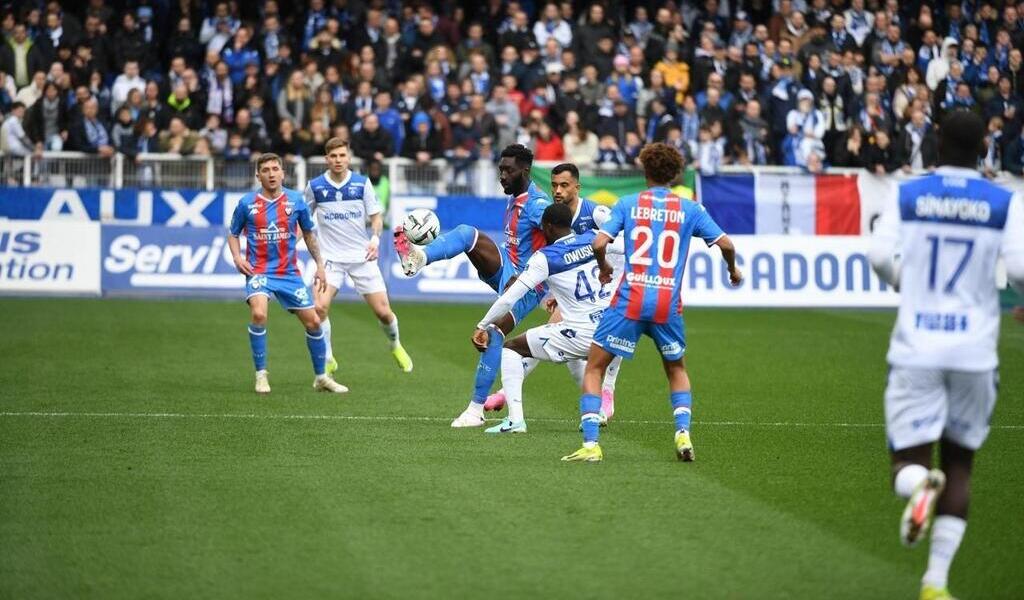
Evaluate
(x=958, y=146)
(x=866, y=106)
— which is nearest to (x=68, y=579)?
(x=958, y=146)

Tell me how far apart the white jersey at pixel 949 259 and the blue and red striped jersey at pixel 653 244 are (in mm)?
3052

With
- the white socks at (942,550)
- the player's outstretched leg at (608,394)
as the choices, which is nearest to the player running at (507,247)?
the player's outstretched leg at (608,394)

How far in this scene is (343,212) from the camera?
15648 millimetres

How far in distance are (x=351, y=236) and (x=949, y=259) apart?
9831 mm

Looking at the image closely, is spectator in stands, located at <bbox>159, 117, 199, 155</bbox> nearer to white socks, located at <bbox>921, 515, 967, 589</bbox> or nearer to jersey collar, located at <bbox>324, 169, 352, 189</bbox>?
jersey collar, located at <bbox>324, 169, 352, 189</bbox>

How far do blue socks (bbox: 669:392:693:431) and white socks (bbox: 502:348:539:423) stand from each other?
63.7 inches

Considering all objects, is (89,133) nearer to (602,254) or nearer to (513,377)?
(513,377)

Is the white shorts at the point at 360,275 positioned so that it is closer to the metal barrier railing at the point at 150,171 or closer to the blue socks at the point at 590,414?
the blue socks at the point at 590,414

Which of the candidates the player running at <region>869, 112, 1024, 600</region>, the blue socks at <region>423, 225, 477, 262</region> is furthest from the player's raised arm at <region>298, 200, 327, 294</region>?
the player running at <region>869, 112, 1024, 600</region>

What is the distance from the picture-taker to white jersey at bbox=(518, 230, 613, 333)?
11.1 m

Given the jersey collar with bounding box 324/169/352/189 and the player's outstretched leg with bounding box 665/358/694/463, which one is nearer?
the player's outstretched leg with bounding box 665/358/694/463

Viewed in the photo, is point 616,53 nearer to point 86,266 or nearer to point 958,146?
point 86,266

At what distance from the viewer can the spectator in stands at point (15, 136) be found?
959 inches

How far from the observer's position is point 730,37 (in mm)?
29141
